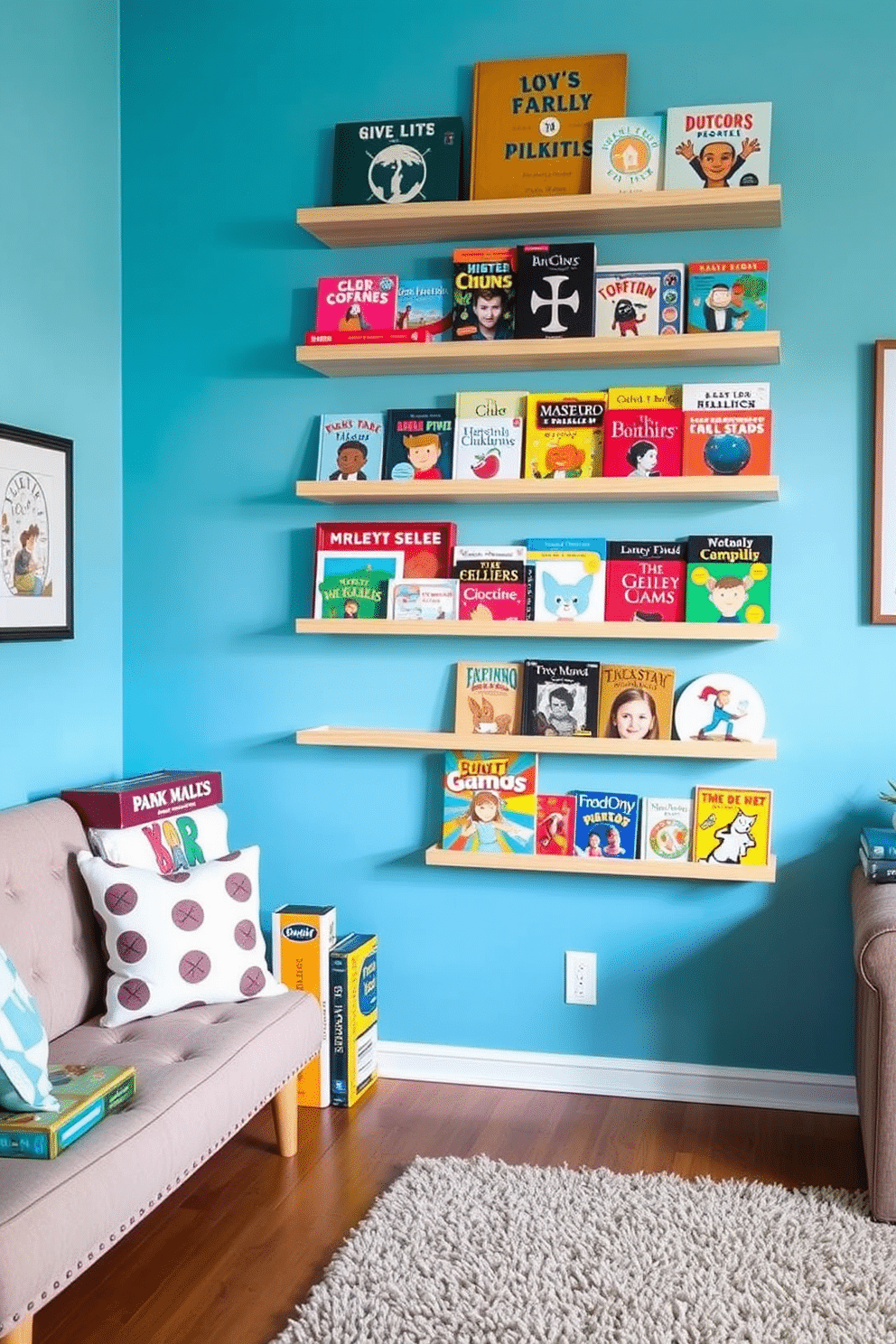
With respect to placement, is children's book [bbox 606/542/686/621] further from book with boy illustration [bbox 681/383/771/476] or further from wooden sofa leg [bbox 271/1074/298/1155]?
wooden sofa leg [bbox 271/1074/298/1155]

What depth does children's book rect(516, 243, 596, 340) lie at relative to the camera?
3.05 meters

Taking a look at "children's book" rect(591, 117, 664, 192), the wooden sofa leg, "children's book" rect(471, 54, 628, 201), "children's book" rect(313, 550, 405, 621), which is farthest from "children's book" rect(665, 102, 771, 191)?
the wooden sofa leg

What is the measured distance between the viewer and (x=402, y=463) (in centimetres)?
319

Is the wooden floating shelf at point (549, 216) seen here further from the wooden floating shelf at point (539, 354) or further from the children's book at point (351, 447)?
the children's book at point (351, 447)

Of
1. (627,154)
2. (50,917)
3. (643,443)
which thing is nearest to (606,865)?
(643,443)

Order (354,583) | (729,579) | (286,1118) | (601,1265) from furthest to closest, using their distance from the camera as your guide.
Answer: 1. (354,583)
2. (729,579)
3. (286,1118)
4. (601,1265)

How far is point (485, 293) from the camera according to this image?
312cm

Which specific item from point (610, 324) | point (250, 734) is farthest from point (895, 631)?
point (250, 734)

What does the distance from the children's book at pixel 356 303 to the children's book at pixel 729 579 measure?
914 mm

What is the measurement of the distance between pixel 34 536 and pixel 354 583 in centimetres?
75

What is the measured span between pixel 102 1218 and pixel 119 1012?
2.32 feet

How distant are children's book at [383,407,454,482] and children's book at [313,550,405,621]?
0.65ft

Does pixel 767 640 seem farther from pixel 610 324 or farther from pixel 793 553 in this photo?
pixel 610 324

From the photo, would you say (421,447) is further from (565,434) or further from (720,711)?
(720,711)
